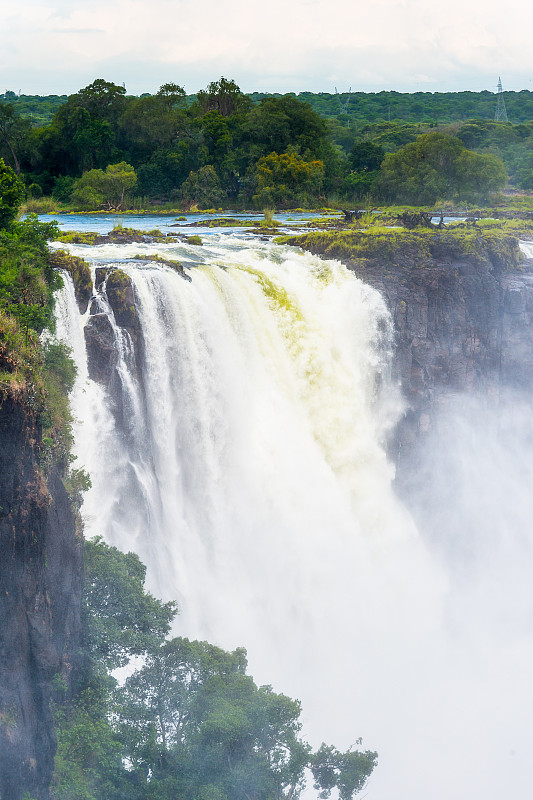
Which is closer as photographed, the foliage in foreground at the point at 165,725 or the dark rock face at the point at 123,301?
the foliage in foreground at the point at 165,725

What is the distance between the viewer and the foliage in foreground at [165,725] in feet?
45.5

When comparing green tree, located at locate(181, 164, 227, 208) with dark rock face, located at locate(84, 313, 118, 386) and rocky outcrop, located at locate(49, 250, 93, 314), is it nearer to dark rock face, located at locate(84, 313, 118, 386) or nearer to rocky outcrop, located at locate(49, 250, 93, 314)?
rocky outcrop, located at locate(49, 250, 93, 314)

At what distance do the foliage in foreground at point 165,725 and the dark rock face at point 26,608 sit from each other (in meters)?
0.79

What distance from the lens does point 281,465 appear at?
2205 cm

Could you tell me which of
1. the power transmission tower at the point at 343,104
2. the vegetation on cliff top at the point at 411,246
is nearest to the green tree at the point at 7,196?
the vegetation on cliff top at the point at 411,246

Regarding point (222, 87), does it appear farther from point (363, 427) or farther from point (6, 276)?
point (6, 276)

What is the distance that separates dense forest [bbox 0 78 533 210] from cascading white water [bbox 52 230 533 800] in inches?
900

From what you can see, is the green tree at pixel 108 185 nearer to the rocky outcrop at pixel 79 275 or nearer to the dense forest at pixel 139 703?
the rocky outcrop at pixel 79 275

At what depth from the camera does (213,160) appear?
4856 cm

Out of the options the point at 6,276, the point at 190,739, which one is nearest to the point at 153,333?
the point at 6,276

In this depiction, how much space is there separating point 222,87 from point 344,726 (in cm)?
4738

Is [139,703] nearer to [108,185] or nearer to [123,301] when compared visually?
[123,301]

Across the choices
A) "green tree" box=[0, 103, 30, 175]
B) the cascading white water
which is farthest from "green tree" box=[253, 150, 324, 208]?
the cascading white water

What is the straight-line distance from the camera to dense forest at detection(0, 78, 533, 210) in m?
46.3
